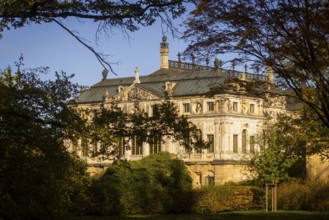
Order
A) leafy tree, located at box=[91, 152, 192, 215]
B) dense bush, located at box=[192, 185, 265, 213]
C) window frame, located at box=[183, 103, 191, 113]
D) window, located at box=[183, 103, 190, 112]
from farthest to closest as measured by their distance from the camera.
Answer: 1. window, located at box=[183, 103, 190, 112]
2. window frame, located at box=[183, 103, 191, 113]
3. dense bush, located at box=[192, 185, 265, 213]
4. leafy tree, located at box=[91, 152, 192, 215]

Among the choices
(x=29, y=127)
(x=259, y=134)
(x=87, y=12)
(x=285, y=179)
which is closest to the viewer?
(x=87, y=12)

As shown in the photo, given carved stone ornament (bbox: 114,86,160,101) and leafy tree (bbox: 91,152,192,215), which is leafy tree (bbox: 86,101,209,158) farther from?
carved stone ornament (bbox: 114,86,160,101)

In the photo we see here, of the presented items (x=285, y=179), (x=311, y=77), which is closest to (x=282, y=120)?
(x=311, y=77)

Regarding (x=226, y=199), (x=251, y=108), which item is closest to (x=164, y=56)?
(x=251, y=108)

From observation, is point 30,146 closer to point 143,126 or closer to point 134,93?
point 143,126

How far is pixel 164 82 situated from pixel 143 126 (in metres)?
52.2

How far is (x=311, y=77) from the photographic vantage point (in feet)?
54.8

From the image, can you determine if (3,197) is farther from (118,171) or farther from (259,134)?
(259,134)

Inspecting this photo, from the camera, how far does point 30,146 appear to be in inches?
512

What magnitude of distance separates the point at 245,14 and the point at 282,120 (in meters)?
9.85

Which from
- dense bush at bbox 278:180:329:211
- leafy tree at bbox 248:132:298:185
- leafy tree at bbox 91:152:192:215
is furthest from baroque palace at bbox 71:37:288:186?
dense bush at bbox 278:180:329:211

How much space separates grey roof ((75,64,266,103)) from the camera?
60750 millimetres

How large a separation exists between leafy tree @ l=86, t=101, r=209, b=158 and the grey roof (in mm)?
43533

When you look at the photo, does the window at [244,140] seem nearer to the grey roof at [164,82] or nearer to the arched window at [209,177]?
the arched window at [209,177]
